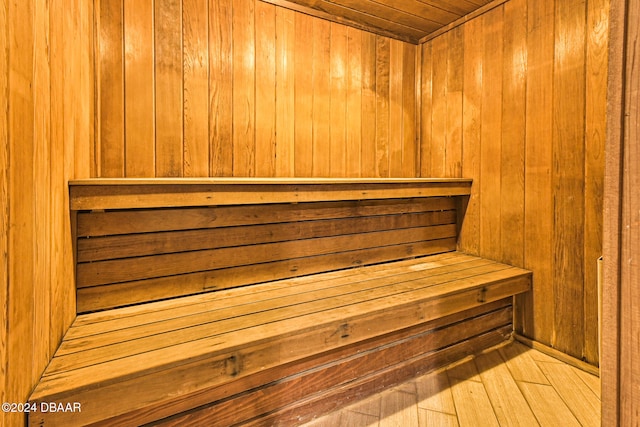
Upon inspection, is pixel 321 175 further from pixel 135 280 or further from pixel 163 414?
pixel 163 414

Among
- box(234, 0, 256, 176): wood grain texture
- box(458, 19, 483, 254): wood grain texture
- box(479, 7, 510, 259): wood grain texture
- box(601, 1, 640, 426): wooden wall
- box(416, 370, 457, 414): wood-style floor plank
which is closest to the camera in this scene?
box(601, 1, 640, 426): wooden wall

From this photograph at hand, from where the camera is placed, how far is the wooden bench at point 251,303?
3.61 ft

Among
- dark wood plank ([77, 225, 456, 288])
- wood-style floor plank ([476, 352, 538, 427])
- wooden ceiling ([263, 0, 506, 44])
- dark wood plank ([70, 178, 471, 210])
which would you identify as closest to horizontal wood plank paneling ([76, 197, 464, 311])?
dark wood plank ([77, 225, 456, 288])

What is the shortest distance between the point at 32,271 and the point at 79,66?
0.97 metres

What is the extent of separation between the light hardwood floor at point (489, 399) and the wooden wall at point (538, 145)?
0.81ft

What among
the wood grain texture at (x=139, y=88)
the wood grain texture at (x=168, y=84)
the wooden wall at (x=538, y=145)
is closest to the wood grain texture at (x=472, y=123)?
the wooden wall at (x=538, y=145)

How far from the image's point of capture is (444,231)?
100 inches

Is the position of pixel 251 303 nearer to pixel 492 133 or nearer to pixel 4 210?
pixel 4 210

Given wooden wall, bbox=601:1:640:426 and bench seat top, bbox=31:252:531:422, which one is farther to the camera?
bench seat top, bbox=31:252:531:422

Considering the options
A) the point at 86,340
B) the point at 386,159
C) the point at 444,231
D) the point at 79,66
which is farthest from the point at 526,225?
the point at 79,66

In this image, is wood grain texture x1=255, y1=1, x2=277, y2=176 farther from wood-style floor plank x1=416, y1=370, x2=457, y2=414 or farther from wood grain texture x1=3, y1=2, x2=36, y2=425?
wood-style floor plank x1=416, y1=370, x2=457, y2=414

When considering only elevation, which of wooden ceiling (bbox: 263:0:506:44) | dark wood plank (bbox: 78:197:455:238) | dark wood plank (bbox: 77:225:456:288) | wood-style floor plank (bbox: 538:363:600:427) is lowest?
wood-style floor plank (bbox: 538:363:600:427)

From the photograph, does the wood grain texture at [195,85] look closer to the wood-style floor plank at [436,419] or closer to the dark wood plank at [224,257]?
the dark wood plank at [224,257]

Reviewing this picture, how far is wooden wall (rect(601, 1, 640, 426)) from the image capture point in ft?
1.59
